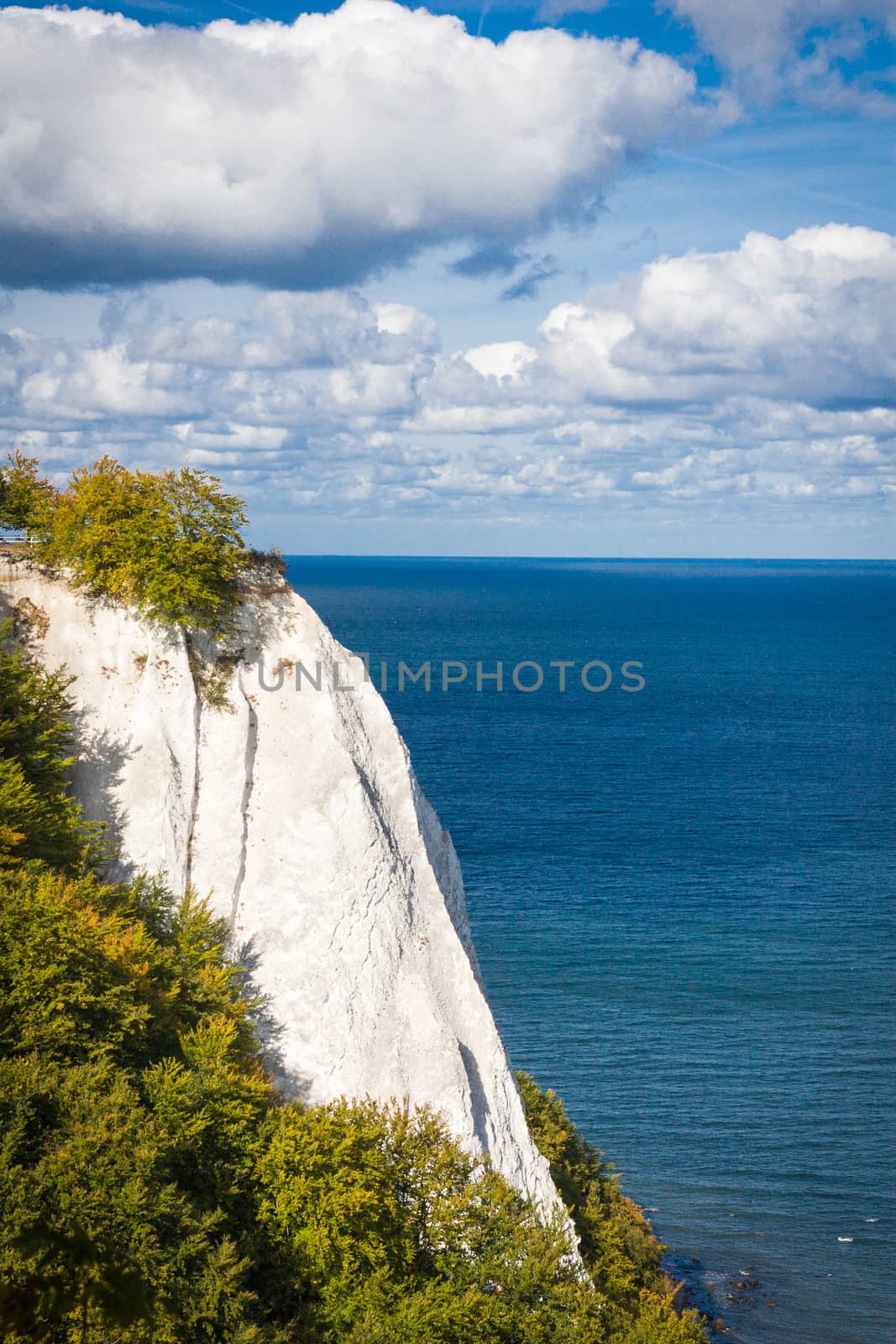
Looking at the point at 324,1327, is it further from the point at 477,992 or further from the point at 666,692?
the point at 666,692

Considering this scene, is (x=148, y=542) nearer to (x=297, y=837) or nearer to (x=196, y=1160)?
(x=297, y=837)

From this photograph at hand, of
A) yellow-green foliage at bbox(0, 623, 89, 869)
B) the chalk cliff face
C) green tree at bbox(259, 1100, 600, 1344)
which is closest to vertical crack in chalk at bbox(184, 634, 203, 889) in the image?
the chalk cliff face

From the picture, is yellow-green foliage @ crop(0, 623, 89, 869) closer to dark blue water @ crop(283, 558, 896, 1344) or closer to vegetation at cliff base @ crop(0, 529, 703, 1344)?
vegetation at cliff base @ crop(0, 529, 703, 1344)

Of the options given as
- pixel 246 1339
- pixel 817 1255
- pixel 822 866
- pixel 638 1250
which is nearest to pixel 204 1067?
pixel 246 1339

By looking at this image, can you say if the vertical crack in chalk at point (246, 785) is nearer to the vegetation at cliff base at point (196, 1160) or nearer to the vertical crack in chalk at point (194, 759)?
the vegetation at cliff base at point (196, 1160)

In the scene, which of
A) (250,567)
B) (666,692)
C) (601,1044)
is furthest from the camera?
(666,692)

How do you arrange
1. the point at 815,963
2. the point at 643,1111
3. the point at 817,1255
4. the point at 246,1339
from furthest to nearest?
the point at 815,963 → the point at 643,1111 → the point at 817,1255 → the point at 246,1339

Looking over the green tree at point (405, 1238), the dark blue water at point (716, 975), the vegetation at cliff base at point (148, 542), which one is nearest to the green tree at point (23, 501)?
the vegetation at cliff base at point (148, 542)
